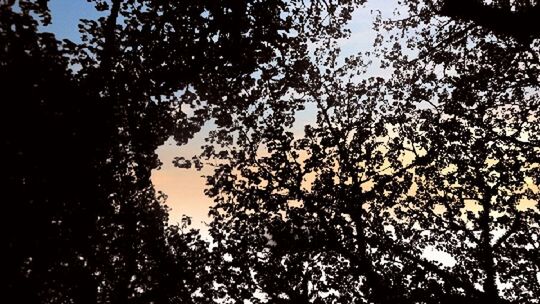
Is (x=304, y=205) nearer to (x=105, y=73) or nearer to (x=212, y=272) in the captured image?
(x=212, y=272)

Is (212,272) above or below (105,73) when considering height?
below

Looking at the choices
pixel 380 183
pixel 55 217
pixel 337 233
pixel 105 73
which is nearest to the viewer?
pixel 55 217

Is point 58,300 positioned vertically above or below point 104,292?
below

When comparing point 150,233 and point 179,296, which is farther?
point 150,233

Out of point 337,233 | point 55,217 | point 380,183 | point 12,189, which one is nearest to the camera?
point 12,189

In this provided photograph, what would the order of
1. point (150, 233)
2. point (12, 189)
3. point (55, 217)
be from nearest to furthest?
point (12, 189)
point (55, 217)
point (150, 233)

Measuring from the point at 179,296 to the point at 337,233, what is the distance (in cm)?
697

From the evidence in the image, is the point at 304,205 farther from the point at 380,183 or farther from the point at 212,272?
the point at 212,272

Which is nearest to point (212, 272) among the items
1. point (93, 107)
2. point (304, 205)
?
point (304, 205)

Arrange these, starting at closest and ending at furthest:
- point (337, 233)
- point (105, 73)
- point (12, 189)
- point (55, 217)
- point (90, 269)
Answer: point (12, 189) → point (55, 217) → point (105, 73) → point (90, 269) → point (337, 233)

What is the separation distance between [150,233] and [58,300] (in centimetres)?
426

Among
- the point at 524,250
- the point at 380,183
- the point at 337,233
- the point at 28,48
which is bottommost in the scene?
the point at 524,250

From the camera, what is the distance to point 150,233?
17.0 meters

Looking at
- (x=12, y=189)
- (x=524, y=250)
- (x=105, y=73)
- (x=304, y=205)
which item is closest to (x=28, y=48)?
(x=105, y=73)
